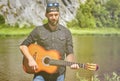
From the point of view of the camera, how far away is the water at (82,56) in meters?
6.26

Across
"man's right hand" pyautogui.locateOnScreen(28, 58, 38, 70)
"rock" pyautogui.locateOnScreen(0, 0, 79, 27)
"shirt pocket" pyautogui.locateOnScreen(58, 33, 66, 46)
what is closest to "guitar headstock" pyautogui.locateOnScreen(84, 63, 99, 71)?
"shirt pocket" pyautogui.locateOnScreen(58, 33, 66, 46)

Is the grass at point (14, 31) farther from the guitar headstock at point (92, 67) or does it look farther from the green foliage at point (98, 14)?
the guitar headstock at point (92, 67)

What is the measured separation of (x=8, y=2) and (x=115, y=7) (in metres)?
2.27

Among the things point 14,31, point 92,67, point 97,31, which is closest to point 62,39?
point 92,67

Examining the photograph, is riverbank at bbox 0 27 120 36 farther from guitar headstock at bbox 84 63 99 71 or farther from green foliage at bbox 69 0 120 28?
guitar headstock at bbox 84 63 99 71

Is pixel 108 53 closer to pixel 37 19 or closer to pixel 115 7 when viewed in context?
pixel 115 7

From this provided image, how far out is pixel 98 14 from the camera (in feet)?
25.5

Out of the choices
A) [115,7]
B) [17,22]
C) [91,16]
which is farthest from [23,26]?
[115,7]

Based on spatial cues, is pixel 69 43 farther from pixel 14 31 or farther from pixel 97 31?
pixel 14 31

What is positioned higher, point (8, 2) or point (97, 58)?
point (8, 2)

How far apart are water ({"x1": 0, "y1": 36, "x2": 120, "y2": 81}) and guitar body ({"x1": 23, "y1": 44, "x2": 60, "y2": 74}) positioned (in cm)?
340

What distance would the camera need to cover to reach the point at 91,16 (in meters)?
7.86

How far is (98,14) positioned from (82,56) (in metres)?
0.95

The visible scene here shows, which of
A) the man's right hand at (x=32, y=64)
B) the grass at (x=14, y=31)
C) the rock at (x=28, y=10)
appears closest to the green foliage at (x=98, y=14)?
the rock at (x=28, y=10)
